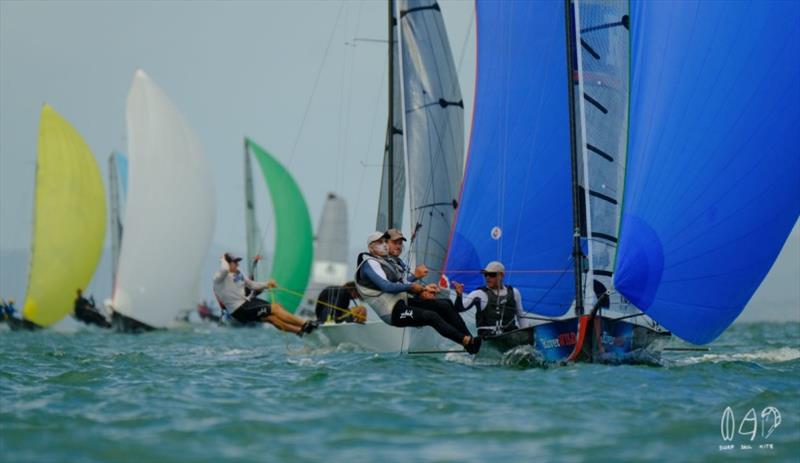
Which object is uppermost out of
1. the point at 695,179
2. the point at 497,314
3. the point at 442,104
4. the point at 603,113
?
the point at 442,104

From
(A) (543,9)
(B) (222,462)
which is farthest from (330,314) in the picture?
(B) (222,462)

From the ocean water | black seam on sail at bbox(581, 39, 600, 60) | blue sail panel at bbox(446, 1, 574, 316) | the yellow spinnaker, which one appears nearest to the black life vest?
the ocean water

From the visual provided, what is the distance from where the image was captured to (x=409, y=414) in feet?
29.1

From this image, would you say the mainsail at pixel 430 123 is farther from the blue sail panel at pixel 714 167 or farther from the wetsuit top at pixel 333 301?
the blue sail panel at pixel 714 167

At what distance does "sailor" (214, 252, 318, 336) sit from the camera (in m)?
15.0

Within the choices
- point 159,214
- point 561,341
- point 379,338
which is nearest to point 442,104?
point 379,338

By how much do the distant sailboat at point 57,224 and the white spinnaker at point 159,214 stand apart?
4729mm

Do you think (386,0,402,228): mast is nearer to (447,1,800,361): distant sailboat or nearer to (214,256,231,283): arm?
(214,256,231,283): arm

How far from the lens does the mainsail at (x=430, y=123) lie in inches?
845

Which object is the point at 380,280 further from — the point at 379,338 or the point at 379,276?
the point at 379,338

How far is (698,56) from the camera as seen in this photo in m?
13.0

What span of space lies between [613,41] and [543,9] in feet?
6.63

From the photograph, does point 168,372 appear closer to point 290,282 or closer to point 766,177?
point 766,177

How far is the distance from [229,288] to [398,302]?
294 cm
